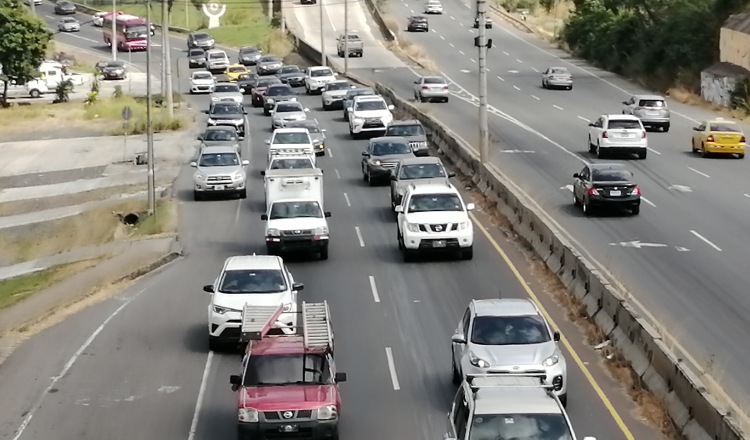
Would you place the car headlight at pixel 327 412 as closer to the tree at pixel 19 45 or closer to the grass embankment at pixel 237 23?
the tree at pixel 19 45

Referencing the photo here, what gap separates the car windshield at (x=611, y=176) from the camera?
35781 millimetres

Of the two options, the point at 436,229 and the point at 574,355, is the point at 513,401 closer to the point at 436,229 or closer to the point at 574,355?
the point at 574,355

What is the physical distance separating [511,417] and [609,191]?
71.4 ft

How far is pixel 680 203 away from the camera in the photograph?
124 ft

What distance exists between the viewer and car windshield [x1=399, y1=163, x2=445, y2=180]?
37938 millimetres

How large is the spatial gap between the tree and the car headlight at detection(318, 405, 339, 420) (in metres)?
68.5

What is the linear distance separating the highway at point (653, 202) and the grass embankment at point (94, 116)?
14722 millimetres

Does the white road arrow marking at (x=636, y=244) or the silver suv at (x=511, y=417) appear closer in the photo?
the silver suv at (x=511, y=417)

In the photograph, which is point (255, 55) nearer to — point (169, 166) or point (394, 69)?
point (394, 69)

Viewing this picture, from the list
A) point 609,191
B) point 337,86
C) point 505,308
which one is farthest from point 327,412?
point 337,86

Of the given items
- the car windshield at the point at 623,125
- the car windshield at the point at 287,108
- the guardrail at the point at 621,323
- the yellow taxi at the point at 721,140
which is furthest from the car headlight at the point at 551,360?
the car windshield at the point at 287,108

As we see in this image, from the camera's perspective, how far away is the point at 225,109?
2392 inches

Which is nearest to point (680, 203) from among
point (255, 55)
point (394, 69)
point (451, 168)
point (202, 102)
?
point (451, 168)

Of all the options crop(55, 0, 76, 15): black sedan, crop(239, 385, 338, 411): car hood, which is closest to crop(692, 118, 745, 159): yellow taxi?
crop(239, 385, 338, 411): car hood
